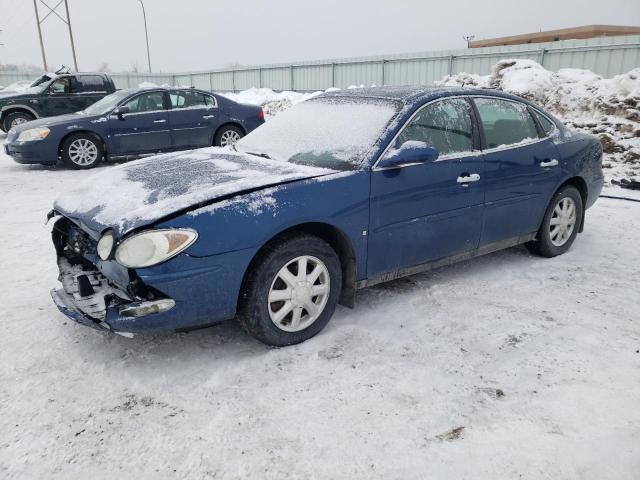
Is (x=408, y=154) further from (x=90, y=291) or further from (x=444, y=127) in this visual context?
(x=90, y=291)

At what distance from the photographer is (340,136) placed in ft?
11.5

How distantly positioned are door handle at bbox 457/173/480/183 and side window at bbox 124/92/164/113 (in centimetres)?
736

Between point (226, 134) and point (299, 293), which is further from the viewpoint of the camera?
point (226, 134)

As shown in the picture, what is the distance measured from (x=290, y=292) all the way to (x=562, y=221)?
3.02 meters

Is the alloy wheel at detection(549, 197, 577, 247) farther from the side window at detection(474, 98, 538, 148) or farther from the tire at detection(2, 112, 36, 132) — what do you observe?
the tire at detection(2, 112, 36, 132)

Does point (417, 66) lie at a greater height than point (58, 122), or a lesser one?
greater

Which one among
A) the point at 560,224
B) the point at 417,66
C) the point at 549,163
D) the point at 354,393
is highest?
the point at 417,66

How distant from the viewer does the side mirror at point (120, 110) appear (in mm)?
9133

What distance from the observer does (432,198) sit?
3.52m

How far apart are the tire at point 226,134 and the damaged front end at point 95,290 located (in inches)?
277

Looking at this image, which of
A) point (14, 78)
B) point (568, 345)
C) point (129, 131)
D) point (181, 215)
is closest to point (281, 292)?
point (181, 215)

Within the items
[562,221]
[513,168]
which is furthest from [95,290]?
[562,221]

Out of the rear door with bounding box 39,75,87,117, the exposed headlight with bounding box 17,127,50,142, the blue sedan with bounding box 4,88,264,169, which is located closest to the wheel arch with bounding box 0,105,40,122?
the rear door with bounding box 39,75,87,117

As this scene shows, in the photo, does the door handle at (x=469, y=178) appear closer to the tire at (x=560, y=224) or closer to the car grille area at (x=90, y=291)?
the tire at (x=560, y=224)
